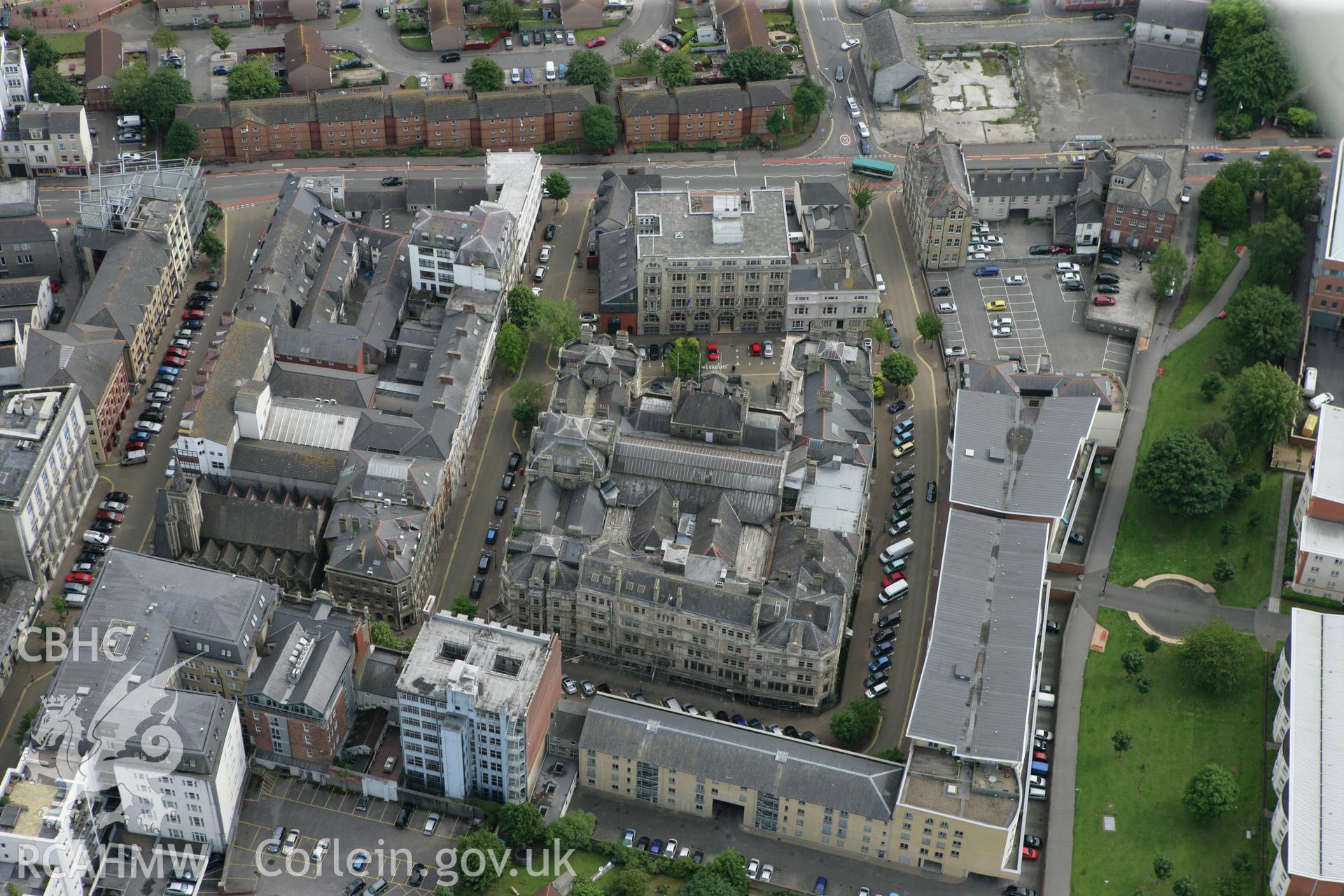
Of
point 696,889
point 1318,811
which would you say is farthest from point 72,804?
point 1318,811

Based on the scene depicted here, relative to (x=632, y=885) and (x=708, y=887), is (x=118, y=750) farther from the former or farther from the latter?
(x=708, y=887)

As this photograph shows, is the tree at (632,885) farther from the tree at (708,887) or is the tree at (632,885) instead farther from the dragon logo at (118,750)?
the dragon logo at (118,750)

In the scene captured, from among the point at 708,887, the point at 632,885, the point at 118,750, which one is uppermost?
the point at 118,750

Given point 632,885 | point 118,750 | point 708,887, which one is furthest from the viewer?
point 632,885

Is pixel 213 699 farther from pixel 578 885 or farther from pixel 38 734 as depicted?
pixel 578 885

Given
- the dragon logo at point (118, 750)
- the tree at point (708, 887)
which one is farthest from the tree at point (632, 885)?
the dragon logo at point (118, 750)

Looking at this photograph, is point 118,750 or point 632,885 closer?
point 118,750

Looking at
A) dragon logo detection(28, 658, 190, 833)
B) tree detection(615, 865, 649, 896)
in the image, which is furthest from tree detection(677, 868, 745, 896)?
dragon logo detection(28, 658, 190, 833)

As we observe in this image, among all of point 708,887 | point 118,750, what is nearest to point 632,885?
point 708,887

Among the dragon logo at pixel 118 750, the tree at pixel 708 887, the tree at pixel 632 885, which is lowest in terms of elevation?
the tree at pixel 632 885
